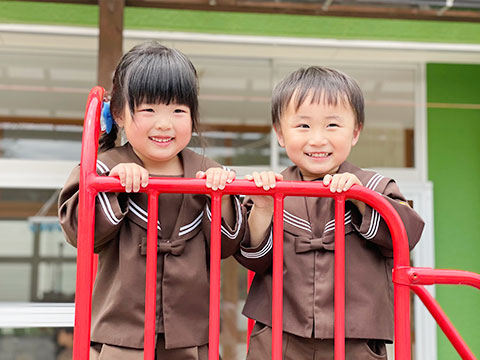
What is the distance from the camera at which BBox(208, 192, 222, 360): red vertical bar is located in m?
1.38

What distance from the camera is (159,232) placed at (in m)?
1.51

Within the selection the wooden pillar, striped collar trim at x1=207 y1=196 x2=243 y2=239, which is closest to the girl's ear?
striped collar trim at x1=207 y1=196 x2=243 y2=239

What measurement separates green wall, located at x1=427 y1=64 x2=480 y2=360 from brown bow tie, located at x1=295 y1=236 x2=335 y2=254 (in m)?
3.03

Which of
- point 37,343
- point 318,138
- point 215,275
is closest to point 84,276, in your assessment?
point 215,275

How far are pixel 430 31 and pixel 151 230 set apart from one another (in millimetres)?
3285

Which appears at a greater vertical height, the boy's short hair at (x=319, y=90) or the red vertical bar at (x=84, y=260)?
the boy's short hair at (x=319, y=90)

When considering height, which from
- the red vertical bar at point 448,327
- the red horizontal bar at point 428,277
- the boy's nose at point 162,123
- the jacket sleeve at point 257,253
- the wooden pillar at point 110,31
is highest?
the wooden pillar at point 110,31

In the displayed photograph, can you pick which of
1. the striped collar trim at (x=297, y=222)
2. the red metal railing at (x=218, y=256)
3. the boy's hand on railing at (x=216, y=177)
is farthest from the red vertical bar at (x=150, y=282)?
the striped collar trim at (x=297, y=222)

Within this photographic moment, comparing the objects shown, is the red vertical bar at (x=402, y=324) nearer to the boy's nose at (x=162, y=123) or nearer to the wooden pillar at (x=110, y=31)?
the boy's nose at (x=162, y=123)

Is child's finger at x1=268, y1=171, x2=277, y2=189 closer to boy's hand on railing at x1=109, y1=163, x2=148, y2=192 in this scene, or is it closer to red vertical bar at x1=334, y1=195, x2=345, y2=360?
red vertical bar at x1=334, y1=195, x2=345, y2=360

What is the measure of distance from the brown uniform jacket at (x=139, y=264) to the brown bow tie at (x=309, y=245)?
6.0 inches

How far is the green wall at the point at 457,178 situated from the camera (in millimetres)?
4328

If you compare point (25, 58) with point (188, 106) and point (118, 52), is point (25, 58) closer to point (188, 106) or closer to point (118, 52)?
point (118, 52)

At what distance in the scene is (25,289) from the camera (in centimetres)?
394
